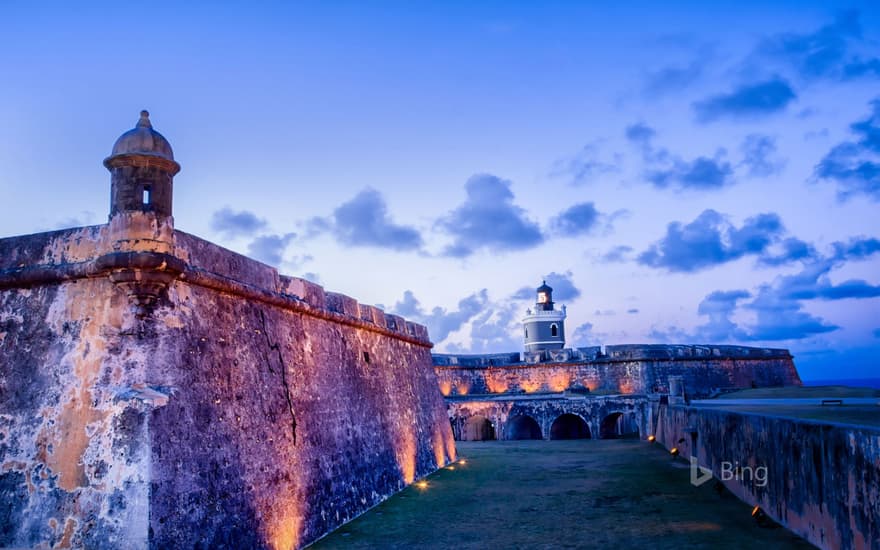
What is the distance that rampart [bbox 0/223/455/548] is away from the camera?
568 cm

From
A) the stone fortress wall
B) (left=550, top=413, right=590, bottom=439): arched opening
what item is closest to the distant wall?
(left=550, top=413, right=590, bottom=439): arched opening

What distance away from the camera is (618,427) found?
1245 inches

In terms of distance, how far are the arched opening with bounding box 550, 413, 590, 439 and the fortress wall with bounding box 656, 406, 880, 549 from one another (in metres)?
22.6

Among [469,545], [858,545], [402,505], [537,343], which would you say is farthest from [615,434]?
[858,545]

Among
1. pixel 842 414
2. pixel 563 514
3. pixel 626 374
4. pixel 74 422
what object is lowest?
pixel 563 514

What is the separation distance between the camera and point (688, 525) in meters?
8.53

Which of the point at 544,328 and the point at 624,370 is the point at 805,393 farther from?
the point at 544,328

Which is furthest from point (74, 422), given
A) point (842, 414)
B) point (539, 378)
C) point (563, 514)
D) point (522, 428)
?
point (539, 378)

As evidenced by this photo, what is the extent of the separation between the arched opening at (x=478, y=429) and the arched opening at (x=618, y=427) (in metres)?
5.83

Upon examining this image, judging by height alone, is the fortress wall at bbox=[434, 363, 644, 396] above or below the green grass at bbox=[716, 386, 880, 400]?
above

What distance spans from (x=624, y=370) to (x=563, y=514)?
2419 centimetres

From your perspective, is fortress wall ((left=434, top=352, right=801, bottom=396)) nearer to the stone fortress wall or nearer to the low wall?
the low wall

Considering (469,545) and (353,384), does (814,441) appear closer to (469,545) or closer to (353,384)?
(469,545)

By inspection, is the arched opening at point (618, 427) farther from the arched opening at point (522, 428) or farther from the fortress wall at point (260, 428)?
the fortress wall at point (260, 428)
